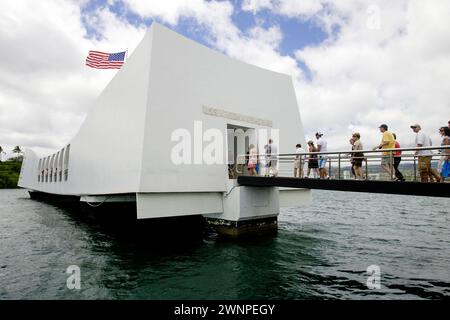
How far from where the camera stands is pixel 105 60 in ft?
55.3

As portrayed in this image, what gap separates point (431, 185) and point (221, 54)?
393 inches

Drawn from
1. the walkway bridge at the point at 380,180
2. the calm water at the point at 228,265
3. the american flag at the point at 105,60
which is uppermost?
the american flag at the point at 105,60

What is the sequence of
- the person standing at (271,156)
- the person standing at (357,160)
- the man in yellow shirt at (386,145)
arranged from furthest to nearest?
the person standing at (271,156), the person standing at (357,160), the man in yellow shirt at (386,145)

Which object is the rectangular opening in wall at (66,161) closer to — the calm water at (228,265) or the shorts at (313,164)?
the calm water at (228,265)

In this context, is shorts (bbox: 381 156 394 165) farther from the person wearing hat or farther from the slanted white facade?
the slanted white facade

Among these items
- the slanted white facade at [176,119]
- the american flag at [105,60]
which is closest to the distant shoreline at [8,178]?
the slanted white facade at [176,119]

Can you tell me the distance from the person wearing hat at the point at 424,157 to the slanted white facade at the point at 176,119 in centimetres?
685

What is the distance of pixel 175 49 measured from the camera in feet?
39.7

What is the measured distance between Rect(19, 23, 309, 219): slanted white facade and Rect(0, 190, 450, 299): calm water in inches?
77.8

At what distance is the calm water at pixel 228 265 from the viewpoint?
23.8 feet

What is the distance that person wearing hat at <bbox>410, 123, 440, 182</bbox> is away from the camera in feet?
25.7

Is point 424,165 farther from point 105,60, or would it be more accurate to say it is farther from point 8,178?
point 8,178

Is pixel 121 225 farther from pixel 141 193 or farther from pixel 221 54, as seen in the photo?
pixel 221 54

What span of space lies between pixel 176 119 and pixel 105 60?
26.2 ft
